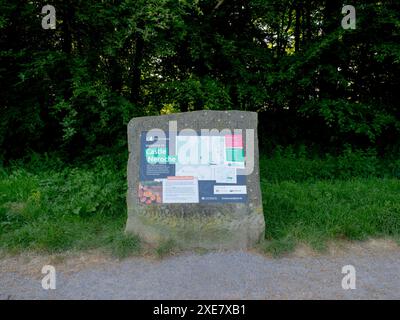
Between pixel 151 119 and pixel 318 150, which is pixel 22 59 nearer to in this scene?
pixel 151 119

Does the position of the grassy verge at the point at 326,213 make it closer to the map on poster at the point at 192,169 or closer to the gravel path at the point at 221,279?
the gravel path at the point at 221,279

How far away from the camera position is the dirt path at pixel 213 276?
11.1 feet

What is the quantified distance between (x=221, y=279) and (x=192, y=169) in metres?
1.35

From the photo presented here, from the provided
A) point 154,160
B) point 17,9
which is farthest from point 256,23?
point 154,160

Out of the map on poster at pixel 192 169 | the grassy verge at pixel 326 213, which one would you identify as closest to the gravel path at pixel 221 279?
the grassy verge at pixel 326 213

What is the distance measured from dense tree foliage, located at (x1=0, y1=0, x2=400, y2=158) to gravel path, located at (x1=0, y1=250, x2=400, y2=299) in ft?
11.1

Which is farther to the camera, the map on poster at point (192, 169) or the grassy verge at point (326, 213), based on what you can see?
the grassy verge at point (326, 213)

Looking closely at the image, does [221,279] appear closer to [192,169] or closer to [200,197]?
[200,197]

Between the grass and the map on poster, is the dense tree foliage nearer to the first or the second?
the grass

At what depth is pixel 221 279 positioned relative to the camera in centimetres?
364

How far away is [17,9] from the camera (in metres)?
6.64

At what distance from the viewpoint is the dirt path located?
3.39 m

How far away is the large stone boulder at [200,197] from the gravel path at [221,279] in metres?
0.24

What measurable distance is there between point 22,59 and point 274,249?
5.87 m
